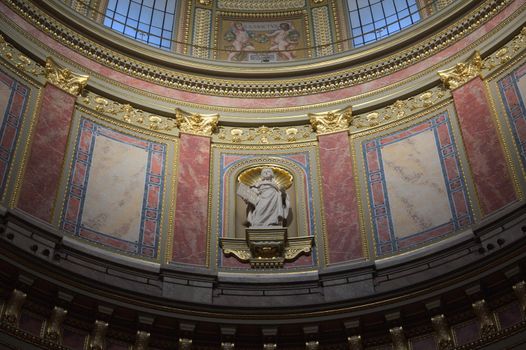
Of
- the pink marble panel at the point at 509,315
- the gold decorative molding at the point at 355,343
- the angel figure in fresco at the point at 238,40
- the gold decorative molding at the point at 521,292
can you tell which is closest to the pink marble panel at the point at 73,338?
the gold decorative molding at the point at 355,343

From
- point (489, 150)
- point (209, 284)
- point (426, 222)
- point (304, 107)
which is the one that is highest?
point (304, 107)

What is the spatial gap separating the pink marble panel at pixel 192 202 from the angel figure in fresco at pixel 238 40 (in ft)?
13.6

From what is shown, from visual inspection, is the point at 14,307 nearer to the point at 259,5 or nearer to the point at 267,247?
the point at 267,247

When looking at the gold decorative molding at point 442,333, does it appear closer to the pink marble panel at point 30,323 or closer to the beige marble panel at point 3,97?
the pink marble panel at point 30,323

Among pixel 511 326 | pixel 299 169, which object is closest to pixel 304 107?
pixel 299 169

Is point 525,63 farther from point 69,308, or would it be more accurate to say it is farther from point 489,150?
point 69,308

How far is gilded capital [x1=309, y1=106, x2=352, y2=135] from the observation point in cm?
2023

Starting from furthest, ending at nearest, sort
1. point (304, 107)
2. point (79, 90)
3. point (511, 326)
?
point (304, 107)
point (79, 90)
point (511, 326)

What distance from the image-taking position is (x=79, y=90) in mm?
19469

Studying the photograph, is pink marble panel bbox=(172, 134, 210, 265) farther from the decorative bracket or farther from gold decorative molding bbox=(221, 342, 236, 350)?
gold decorative molding bbox=(221, 342, 236, 350)

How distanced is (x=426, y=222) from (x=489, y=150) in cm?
204

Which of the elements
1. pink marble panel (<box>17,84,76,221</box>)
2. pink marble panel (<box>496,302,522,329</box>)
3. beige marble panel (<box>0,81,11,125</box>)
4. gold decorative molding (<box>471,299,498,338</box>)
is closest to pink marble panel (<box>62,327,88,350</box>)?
pink marble panel (<box>17,84,76,221</box>)

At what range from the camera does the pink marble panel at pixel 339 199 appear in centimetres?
1758

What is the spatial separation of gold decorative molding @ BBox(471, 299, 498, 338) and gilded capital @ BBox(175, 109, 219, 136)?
8.44 m
